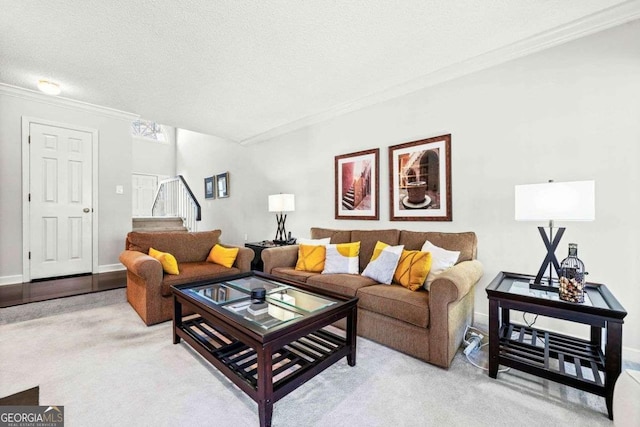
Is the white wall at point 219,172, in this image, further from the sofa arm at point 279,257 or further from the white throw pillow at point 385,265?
the white throw pillow at point 385,265

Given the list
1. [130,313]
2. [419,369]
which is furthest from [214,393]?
[130,313]

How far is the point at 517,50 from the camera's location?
7.61ft

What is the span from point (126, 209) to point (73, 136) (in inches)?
48.8

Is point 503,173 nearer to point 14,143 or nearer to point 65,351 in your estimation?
point 65,351

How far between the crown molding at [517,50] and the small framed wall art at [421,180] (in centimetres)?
59

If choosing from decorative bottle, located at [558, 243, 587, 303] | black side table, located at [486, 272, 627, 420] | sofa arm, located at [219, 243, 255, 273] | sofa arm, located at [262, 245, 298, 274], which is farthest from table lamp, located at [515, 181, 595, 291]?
sofa arm, located at [219, 243, 255, 273]

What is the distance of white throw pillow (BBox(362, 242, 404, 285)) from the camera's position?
7.85 ft

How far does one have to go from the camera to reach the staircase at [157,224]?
17.7 ft

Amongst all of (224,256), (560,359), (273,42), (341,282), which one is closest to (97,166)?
(224,256)

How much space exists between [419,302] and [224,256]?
7.09 ft

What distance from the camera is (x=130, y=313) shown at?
8.90 ft

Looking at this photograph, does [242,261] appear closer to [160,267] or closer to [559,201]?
[160,267]

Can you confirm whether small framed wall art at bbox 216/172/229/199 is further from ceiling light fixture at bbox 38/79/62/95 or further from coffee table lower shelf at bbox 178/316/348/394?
coffee table lower shelf at bbox 178/316/348/394

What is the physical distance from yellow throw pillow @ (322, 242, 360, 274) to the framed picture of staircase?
639 mm
